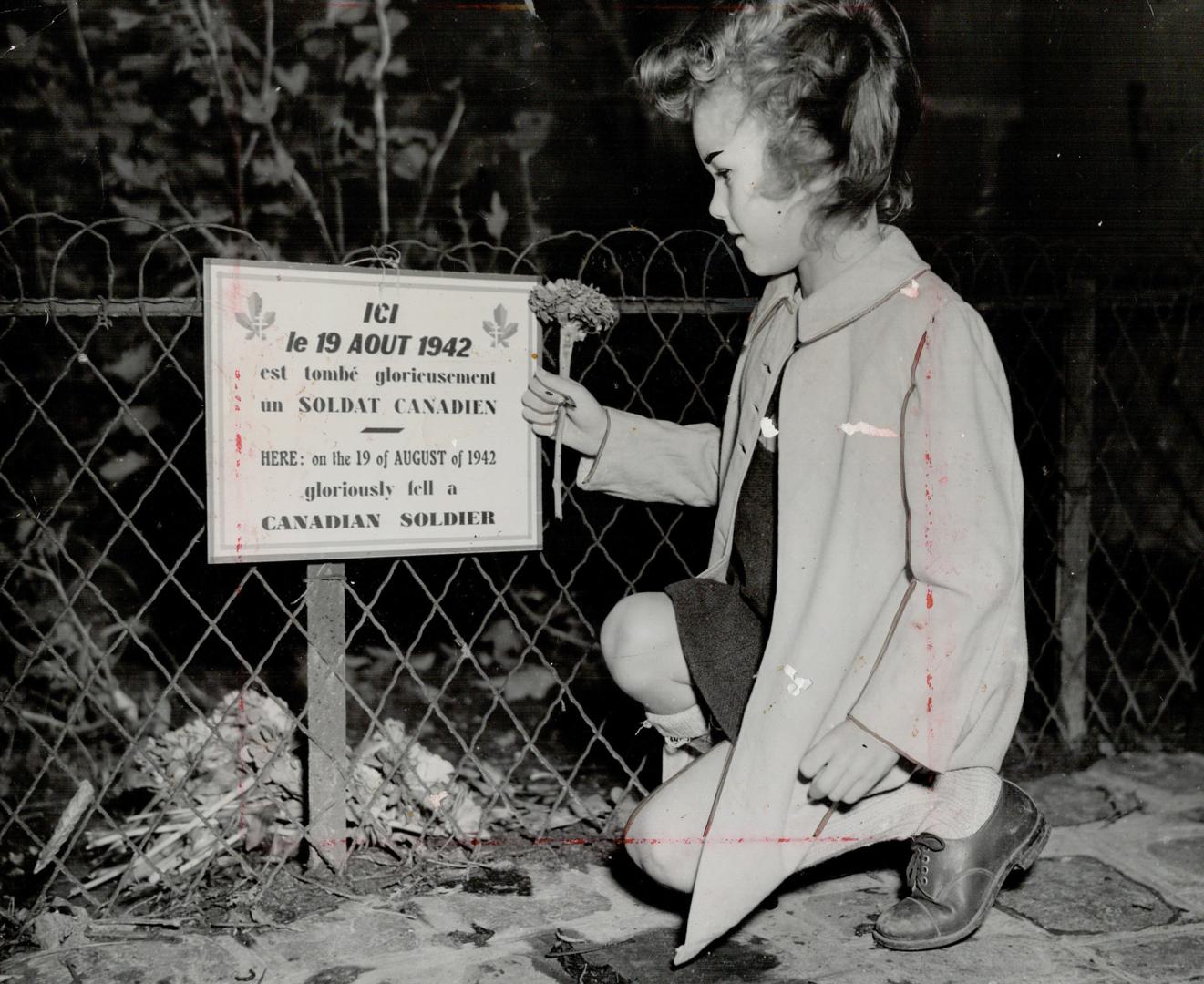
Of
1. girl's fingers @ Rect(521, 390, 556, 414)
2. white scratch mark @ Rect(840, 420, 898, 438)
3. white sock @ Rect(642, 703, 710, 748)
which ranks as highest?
girl's fingers @ Rect(521, 390, 556, 414)

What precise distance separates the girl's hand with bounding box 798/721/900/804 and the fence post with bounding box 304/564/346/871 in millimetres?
1245

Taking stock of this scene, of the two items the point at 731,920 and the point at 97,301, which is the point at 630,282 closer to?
the point at 97,301

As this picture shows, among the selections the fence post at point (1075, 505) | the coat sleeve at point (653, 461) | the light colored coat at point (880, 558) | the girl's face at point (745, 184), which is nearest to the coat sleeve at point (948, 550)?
the light colored coat at point (880, 558)

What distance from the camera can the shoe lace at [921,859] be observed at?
238cm

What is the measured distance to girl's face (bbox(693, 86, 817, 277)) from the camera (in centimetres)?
227

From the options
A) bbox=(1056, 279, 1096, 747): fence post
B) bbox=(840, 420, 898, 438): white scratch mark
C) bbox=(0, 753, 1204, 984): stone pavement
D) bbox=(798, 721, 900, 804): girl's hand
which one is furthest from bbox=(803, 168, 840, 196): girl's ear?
bbox=(1056, 279, 1096, 747): fence post

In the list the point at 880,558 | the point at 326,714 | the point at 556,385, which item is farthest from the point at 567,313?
the point at 326,714

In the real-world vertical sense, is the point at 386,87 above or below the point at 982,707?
above

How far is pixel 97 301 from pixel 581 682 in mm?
2487

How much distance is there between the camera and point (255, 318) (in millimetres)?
2625

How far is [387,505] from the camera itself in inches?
109

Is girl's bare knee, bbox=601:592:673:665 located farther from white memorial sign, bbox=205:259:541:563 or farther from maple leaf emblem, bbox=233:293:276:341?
maple leaf emblem, bbox=233:293:276:341

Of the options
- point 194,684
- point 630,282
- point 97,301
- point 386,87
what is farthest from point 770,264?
point 194,684

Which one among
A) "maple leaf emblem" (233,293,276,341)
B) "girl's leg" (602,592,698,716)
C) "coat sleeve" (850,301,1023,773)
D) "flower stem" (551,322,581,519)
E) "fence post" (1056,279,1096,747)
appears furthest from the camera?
"fence post" (1056,279,1096,747)
